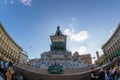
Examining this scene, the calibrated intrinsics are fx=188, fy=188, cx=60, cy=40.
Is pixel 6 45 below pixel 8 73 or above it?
above

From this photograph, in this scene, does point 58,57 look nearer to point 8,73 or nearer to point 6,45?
point 6,45

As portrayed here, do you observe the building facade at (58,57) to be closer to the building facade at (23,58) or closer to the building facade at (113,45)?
the building facade at (113,45)

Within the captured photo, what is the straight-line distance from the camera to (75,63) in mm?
45625

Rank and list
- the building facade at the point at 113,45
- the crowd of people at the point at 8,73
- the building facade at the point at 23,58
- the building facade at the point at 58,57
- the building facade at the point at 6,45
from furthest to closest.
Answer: the building facade at the point at 23,58 → the building facade at the point at 113,45 → the building facade at the point at 6,45 → the building facade at the point at 58,57 → the crowd of people at the point at 8,73

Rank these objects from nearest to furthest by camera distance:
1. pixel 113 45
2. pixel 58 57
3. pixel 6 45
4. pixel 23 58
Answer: pixel 58 57 → pixel 6 45 → pixel 113 45 → pixel 23 58

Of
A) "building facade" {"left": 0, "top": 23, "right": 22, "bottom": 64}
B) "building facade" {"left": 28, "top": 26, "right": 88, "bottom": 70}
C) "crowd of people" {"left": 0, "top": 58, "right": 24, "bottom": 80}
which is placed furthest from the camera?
"building facade" {"left": 0, "top": 23, "right": 22, "bottom": 64}

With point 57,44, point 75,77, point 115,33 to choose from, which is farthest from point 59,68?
point 115,33

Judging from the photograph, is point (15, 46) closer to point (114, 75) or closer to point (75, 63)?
point (75, 63)

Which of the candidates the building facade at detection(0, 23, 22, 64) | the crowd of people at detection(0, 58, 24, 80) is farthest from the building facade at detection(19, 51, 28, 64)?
the crowd of people at detection(0, 58, 24, 80)

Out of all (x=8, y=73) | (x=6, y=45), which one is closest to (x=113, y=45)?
(x=6, y=45)

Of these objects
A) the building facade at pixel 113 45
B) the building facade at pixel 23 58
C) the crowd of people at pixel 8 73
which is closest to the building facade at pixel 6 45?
the building facade at pixel 23 58

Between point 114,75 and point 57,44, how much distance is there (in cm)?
3873

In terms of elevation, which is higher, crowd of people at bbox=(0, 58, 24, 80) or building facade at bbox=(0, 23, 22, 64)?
building facade at bbox=(0, 23, 22, 64)

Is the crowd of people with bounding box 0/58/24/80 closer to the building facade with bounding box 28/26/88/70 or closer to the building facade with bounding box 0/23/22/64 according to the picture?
the building facade with bounding box 28/26/88/70
